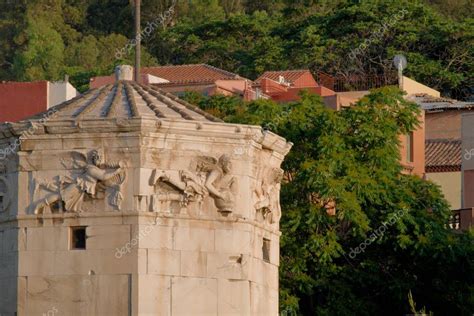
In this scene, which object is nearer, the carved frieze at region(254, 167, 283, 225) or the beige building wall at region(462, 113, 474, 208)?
the carved frieze at region(254, 167, 283, 225)

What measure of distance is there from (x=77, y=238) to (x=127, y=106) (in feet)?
8.51

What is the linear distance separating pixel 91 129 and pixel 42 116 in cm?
165

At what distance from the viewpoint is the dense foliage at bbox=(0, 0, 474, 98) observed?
7906 cm

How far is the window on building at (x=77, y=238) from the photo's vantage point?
31531 mm

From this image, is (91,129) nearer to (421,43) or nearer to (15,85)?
(15,85)

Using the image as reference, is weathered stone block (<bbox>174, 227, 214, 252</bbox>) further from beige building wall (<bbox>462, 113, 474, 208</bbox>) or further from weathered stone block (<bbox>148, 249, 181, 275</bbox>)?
beige building wall (<bbox>462, 113, 474, 208</bbox>)

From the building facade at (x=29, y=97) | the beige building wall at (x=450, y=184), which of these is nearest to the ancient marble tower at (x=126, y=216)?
the building facade at (x=29, y=97)

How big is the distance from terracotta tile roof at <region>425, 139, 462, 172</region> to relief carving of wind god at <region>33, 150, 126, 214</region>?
33.4m

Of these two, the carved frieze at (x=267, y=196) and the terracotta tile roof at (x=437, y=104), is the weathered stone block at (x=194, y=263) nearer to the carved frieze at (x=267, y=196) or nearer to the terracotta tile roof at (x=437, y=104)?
the carved frieze at (x=267, y=196)

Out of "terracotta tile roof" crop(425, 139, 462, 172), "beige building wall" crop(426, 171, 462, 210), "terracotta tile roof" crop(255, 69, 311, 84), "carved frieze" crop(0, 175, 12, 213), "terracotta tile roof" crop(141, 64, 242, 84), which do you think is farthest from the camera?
"terracotta tile roof" crop(141, 64, 242, 84)

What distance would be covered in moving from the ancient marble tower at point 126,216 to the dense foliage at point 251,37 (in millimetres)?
44970

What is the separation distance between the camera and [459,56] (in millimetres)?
79875

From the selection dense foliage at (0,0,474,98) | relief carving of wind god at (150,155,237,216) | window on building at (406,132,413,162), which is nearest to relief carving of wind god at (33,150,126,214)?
relief carving of wind god at (150,155,237,216)

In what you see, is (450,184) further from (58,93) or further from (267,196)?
(267,196)
